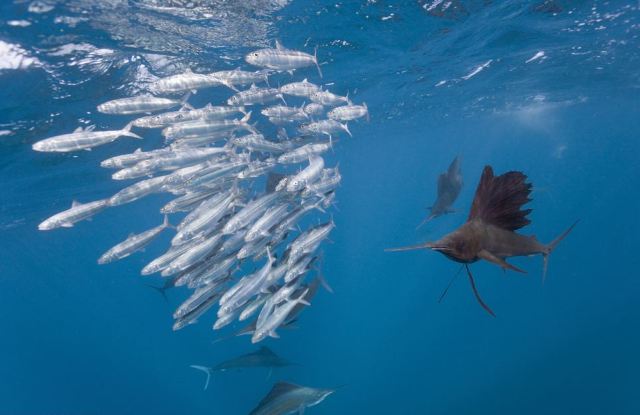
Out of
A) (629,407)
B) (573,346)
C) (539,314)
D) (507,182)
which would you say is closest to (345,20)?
(507,182)

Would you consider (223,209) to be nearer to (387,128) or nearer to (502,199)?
(502,199)

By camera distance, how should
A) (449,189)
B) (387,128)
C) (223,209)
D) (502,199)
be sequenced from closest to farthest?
(502,199), (223,209), (449,189), (387,128)

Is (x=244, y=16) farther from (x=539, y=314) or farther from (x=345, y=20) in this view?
(x=539, y=314)

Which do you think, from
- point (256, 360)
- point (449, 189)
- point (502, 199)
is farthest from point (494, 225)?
point (256, 360)

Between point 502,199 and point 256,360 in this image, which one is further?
point 256,360

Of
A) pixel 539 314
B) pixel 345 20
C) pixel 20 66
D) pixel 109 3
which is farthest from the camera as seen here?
pixel 539 314

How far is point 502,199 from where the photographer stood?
2605 mm

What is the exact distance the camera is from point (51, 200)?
24.6 metres

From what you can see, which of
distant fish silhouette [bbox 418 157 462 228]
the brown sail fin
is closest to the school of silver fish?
distant fish silhouette [bbox 418 157 462 228]

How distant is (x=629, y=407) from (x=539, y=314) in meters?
12.4

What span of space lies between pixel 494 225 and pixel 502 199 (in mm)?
186

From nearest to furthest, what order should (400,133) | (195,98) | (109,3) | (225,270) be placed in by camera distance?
(225,270) < (109,3) < (195,98) < (400,133)

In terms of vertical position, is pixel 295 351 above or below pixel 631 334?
below

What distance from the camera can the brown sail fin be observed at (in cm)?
251
